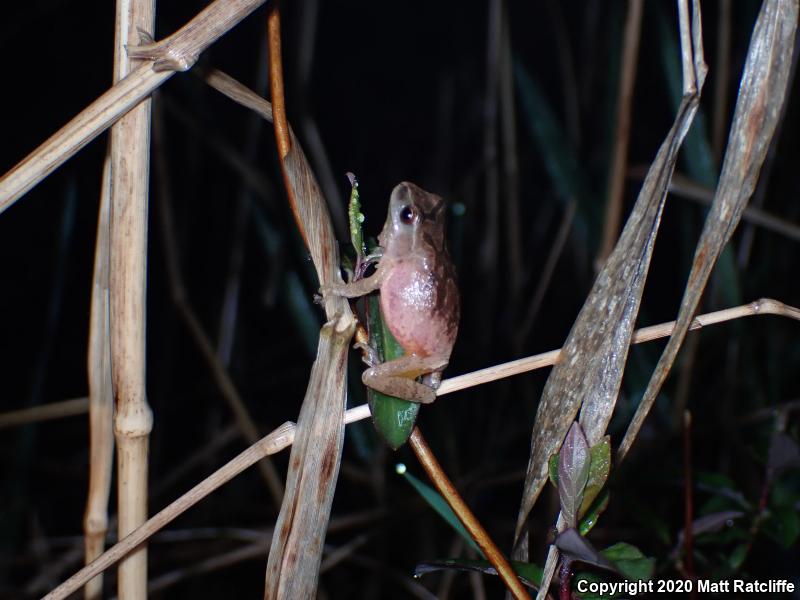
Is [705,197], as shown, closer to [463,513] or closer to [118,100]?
[463,513]

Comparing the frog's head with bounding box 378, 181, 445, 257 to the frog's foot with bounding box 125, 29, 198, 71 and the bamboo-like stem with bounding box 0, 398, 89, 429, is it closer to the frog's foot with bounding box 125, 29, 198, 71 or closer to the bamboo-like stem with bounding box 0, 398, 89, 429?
the frog's foot with bounding box 125, 29, 198, 71

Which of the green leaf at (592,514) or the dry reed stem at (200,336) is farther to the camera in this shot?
the dry reed stem at (200,336)

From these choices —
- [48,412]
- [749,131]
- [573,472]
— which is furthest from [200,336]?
[749,131]

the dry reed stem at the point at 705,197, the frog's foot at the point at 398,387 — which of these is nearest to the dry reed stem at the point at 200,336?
the frog's foot at the point at 398,387

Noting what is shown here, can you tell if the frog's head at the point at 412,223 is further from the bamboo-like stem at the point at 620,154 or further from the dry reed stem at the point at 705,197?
the dry reed stem at the point at 705,197

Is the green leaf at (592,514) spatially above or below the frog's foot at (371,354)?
below

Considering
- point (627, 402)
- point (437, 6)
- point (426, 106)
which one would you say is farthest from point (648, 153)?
point (437, 6)

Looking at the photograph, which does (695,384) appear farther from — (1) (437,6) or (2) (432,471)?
(1) (437,6)
